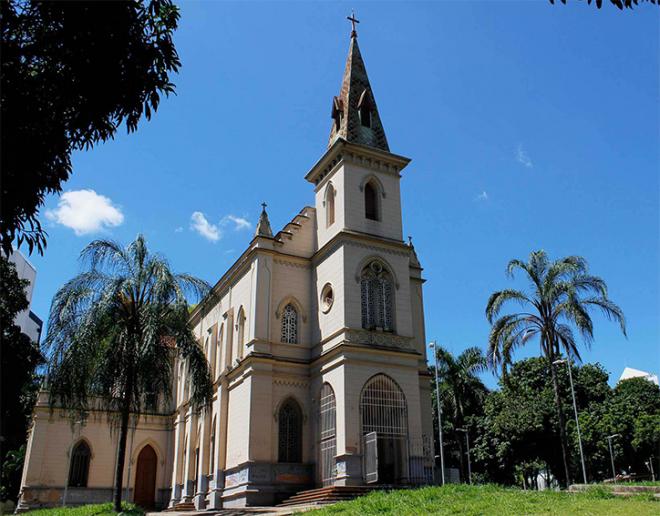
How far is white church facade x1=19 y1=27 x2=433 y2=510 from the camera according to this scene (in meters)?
24.8

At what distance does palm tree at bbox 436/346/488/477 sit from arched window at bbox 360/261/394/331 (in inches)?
754

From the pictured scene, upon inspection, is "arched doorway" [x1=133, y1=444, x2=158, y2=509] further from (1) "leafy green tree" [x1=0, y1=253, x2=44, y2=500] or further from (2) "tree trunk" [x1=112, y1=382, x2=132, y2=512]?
(2) "tree trunk" [x1=112, y1=382, x2=132, y2=512]

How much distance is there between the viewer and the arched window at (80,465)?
34.9m

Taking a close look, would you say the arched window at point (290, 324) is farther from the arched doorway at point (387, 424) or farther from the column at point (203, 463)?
the column at point (203, 463)

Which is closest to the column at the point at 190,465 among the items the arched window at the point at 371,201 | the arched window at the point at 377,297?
the arched window at the point at 377,297

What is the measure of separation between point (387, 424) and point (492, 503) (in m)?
10.5

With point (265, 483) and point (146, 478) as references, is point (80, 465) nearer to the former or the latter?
point (146, 478)

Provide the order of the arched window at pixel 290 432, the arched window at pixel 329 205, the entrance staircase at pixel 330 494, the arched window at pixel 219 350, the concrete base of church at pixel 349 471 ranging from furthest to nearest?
the arched window at pixel 219 350, the arched window at pixel 329 205, the arched window at pixel 290 432, the concrete base of church at pixel 349 471, the entrance staircase at pixel 330 494

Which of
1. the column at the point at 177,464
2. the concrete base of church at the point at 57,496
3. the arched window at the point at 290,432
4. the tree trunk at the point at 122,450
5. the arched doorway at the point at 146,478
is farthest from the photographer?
the arched doorway at the point at 146,478

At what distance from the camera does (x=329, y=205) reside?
2939 cm

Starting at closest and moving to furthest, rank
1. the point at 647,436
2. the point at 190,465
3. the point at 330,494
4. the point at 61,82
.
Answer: the point at 61,82 < the point at 330,494 < the point at 190,465 < the point at 647,436

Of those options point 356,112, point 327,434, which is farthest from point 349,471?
point 356,112

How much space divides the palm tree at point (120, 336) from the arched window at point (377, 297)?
24.7 feet

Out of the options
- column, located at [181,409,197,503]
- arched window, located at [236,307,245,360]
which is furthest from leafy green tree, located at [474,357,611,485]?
column, located at [181,409,197,503]
